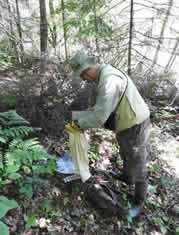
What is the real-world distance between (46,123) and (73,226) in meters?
1.96

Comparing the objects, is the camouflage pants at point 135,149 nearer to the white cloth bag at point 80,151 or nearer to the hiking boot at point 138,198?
the hiking boot at point 138,198

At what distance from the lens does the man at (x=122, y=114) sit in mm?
1938

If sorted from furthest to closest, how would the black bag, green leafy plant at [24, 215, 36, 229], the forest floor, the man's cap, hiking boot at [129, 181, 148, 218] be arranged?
hiking boot at [129, 181, 148, 218], the black bag, the man's cap, the forest floor, green leafy plant at [24, 215, 36, 229]

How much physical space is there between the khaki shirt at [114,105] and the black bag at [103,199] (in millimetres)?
1035

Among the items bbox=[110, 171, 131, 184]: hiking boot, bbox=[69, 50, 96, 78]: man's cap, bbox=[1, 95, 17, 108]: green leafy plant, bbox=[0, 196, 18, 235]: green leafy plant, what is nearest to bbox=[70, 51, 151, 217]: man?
bbox=[69, 50, 96, 78]: man's cap

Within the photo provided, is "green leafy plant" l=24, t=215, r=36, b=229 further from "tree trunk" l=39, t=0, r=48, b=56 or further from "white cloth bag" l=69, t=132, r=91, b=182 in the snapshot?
"tree trunk" l=39, t=0, r=48, b=56

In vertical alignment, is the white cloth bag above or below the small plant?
above

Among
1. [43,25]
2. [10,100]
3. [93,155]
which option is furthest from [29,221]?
[43,25]

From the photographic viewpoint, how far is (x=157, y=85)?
571cm

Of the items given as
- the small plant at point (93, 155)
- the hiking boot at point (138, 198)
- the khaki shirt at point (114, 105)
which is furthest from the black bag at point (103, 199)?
the khaki shirt at point (114, 105)

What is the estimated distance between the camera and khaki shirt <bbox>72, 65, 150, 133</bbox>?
1.91m

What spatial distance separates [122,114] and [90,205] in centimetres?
160

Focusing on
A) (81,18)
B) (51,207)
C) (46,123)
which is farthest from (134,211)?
(81,18)

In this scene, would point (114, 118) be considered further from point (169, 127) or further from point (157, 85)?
point (157, 85)
